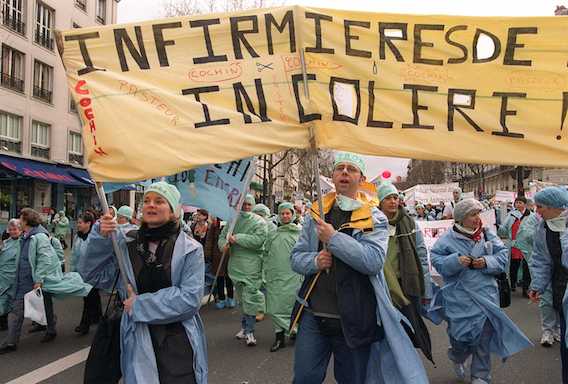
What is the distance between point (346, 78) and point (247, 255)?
4.41 meters

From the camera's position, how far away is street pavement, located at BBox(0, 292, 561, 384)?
17.7 ft

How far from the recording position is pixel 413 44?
10.7 ft

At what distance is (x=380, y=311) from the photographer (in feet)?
10.6

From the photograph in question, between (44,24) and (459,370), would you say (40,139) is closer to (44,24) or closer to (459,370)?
(44,24)

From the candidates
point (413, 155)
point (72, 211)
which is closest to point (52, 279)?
point (413, 155)

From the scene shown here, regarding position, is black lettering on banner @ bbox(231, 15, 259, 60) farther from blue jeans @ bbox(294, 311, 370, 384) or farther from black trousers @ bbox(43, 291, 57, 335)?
black trousers @ bbox(43, 291, 57, 335)

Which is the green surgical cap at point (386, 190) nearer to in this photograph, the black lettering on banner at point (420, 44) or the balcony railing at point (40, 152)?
the black lettering on banner at point (420, 44)

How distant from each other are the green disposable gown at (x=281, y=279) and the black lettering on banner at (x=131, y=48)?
370 centimetres

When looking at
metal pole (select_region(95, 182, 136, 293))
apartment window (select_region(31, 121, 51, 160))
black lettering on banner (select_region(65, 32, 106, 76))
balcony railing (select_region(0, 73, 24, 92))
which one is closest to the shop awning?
apartment window (select_region(31, 121, 51, 160))

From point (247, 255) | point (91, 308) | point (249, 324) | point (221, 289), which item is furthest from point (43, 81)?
point (249, 324)

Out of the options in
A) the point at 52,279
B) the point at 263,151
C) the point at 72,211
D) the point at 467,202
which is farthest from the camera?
the point at 72,211

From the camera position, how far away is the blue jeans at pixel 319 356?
11.1 ft

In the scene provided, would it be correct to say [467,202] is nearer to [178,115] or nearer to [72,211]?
[178,115]

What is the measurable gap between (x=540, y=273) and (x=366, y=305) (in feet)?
9.33
